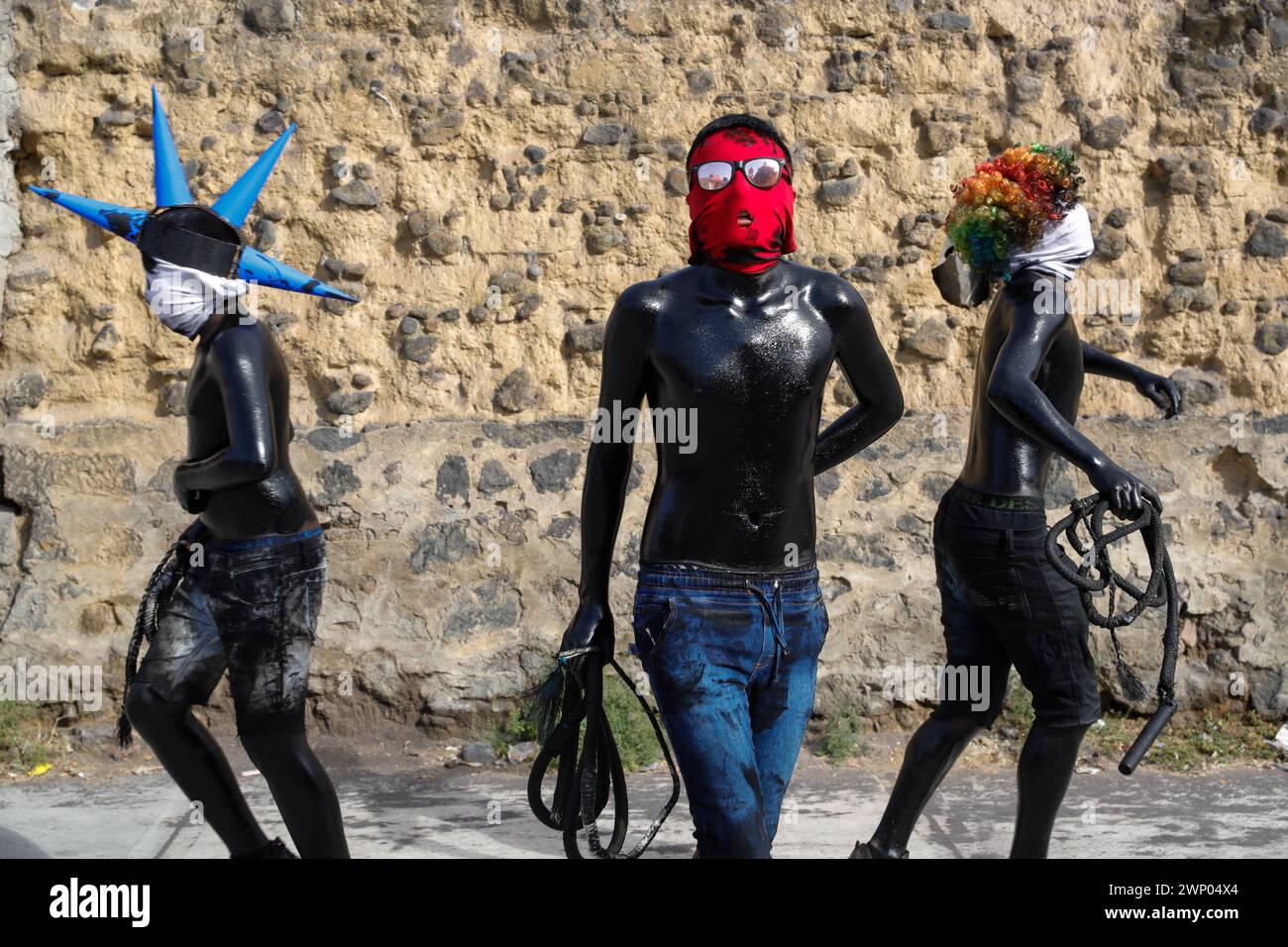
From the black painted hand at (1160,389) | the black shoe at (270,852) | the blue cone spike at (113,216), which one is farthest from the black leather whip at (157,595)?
the black painted hand at (1160,389)

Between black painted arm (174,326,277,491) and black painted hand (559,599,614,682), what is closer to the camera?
black painted hand (559,599,614,682)

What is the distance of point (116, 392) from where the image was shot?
20.0 ft

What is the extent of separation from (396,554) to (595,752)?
9.87 ft

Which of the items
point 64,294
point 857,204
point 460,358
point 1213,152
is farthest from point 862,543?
point 64,294

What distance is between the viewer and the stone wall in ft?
19.7

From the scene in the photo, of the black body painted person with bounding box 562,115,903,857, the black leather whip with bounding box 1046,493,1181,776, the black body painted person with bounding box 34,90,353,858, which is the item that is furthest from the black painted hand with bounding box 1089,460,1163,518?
the black body painted person with bounding box 34,90,353,858

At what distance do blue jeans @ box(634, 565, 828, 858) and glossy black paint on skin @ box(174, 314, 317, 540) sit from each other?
112 cm

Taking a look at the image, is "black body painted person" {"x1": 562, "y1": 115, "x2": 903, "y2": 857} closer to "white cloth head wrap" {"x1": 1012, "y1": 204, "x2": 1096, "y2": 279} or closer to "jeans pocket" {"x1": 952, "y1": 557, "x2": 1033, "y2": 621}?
"jeans pocket" {"x1": 952, "y1": 557, "x2": 1033, "y2": 621}

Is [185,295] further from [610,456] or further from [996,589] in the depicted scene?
[996,589]

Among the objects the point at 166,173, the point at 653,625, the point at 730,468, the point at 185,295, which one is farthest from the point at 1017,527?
the point at 166,173

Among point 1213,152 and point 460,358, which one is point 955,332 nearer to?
point 1213,152

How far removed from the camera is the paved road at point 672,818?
4621 millimetres

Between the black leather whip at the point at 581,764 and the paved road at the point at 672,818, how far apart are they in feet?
4.72

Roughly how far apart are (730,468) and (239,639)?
4.64 feet
